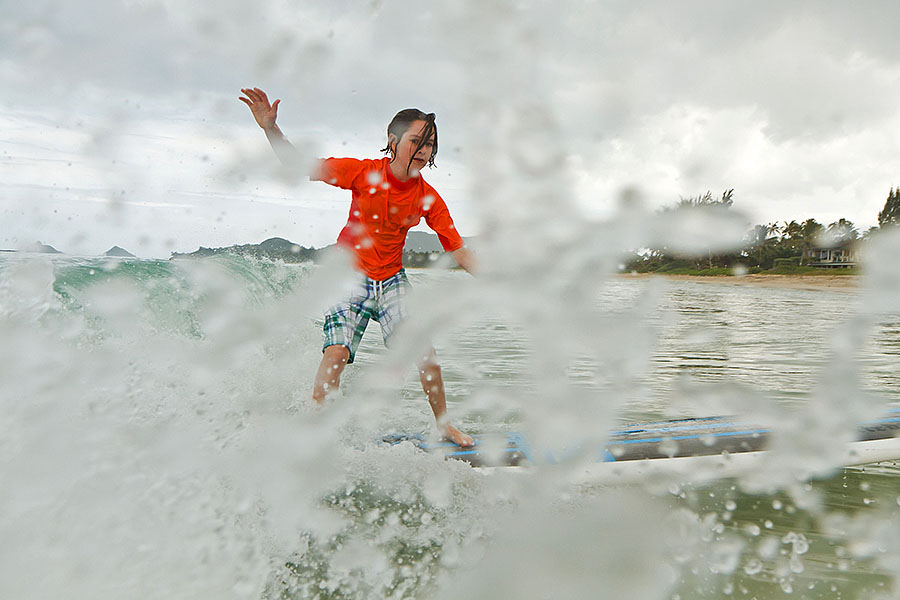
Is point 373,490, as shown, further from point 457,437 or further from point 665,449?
point 665,449

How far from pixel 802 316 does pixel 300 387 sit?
1044 cm

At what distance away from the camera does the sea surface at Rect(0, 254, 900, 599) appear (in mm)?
1775

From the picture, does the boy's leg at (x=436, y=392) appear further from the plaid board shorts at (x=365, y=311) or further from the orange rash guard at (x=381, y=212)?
the orange rash guard at (x=381, y=212)

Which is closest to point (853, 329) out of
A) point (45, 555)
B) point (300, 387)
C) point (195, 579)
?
point (195, 579)

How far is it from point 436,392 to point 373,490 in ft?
1.79

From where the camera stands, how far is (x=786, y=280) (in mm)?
26328

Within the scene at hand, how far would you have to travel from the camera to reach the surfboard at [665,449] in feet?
8.86

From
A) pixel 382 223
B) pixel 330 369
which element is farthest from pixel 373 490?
pixel 382 223

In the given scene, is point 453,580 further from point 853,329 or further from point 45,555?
point 853,329

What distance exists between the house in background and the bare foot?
27759 millimetres

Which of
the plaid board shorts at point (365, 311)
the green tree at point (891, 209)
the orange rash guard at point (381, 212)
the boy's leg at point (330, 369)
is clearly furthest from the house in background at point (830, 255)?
the boy's leg at point (330, 369)

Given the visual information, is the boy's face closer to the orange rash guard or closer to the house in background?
the orange rash guard

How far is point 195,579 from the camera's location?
5.67 ft

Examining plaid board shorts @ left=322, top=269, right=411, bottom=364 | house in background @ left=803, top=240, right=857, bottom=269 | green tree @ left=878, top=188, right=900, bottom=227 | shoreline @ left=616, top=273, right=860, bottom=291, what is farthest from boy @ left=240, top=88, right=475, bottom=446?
green tree @ left=878, top=188, right=900, bottom=227
